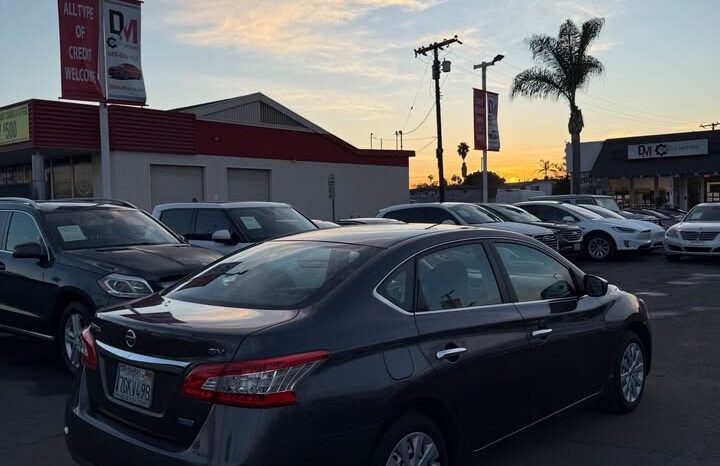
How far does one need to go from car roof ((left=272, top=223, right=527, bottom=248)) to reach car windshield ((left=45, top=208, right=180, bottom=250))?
3656mm

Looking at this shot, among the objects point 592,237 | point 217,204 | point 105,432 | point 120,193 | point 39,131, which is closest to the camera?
point 105,432

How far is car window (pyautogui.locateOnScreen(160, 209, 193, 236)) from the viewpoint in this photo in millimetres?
11227

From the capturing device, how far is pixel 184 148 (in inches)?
1035

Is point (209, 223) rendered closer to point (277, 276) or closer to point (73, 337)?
point (73, 337)

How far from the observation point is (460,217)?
14.8m

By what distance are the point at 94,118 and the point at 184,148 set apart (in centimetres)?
378

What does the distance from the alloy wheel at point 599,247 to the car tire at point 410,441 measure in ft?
49.5

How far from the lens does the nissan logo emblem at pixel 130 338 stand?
3303 mm

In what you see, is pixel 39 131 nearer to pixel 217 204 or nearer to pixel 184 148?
pixel 184 148

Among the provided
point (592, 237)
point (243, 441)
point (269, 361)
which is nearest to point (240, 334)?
point (269, 361)

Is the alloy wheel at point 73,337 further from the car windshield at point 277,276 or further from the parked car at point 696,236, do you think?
the parked car at point 696,236

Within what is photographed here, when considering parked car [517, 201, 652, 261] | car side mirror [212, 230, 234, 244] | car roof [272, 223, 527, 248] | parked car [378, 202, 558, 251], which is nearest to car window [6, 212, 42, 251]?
car side mirror [212, 230, 234, 244]

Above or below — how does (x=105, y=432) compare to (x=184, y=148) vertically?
below

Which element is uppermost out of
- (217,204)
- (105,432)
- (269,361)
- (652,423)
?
(217,204)
